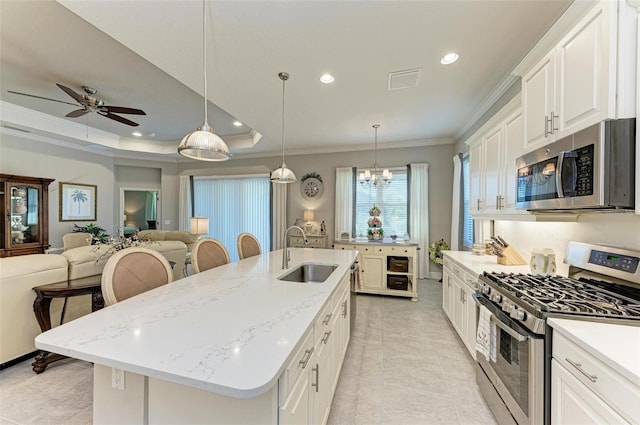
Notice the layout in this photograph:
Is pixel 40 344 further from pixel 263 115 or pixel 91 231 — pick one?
pixel 91 231

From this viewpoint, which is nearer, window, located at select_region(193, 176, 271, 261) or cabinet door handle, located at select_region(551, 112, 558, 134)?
cabinet door handle, located at select_region(551, 112, 558, 134)

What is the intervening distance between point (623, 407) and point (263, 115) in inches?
A: 158

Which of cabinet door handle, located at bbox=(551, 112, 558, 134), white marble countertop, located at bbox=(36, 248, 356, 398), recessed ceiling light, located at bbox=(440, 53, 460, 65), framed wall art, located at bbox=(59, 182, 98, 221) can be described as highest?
recessed ceiling light, located at bbox=(440, 53, 460, 65)

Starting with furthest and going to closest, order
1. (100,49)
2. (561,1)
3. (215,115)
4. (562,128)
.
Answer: (215,115) < (100,49) < (561,1) < (562,128)

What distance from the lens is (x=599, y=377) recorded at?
935 millimetres

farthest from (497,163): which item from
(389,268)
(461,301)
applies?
(389,268)

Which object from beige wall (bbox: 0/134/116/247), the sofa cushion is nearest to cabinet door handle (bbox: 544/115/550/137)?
the sofa cushion

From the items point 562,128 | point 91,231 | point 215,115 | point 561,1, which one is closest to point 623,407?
point 562,128

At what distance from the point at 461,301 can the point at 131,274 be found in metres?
2.93

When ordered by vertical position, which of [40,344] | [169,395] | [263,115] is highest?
[263,115]

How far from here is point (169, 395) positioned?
94cm

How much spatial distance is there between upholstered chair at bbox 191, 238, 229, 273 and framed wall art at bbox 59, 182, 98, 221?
193 inches

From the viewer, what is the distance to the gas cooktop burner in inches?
46.9

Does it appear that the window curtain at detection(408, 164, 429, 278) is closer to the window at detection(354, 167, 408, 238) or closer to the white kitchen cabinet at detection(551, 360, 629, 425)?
the window at detection(354, 167, 408, 238)
